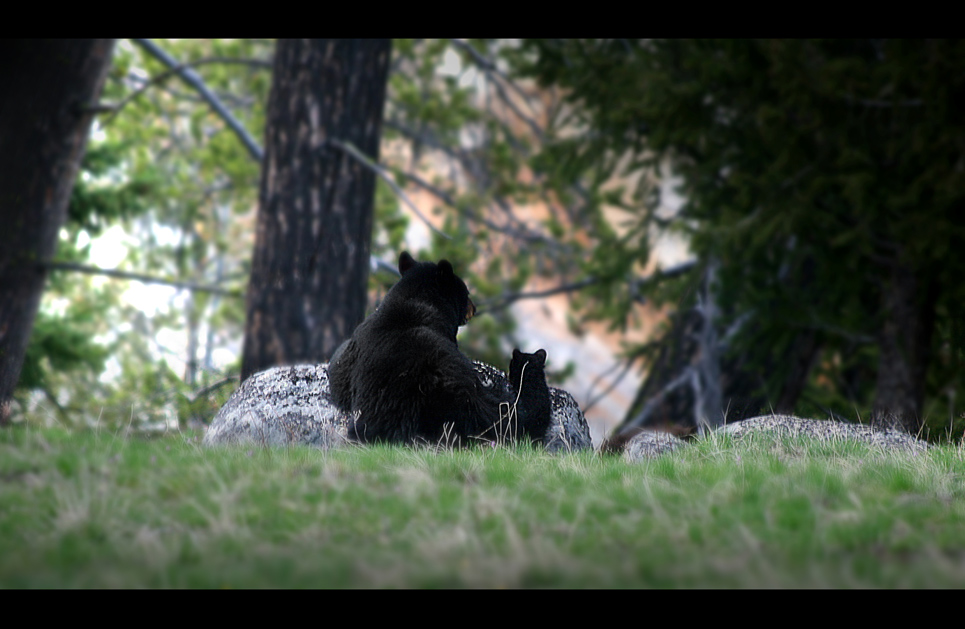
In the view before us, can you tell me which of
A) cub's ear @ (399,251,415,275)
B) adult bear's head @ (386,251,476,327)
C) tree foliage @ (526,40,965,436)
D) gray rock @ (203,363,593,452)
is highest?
tree foliage @ (526,40,965,436)

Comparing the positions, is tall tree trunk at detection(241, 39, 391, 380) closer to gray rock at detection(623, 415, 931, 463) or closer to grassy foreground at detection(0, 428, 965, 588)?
gray rock at detection(623, 415, 931, 463)

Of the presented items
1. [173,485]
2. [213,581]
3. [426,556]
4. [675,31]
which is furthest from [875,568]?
[675,31]

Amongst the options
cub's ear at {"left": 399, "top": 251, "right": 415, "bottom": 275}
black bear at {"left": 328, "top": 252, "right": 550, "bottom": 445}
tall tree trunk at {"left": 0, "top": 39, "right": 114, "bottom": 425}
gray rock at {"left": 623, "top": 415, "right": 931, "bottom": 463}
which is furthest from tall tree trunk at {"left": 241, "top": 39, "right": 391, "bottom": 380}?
gray rock at {"left": 623, "top": 415, "right": 931, "bottom": 463}

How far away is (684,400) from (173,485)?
40.7 feet

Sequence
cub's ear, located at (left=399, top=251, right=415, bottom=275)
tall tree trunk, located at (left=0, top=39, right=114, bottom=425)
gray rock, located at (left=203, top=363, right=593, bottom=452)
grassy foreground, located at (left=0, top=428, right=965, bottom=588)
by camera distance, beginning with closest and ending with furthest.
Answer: grassy foreground, located at (left=0, top=428, right=965, bottom=588) < gray rock, located at (left=203, top=363, right=593, bottom=452) < cub's ear, located at (left=399, top=251, right=415, bottom=275) < tall tree trunk, located at (left=0, top=39, right=114, bottom=425)

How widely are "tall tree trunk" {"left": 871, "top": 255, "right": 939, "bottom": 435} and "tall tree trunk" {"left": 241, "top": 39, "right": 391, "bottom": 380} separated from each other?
7.06 meters

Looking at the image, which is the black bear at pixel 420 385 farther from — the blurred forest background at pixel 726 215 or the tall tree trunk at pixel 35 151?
the tall tree trunk at pixel 35 151

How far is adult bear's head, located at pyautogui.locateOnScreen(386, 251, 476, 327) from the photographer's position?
7105mm

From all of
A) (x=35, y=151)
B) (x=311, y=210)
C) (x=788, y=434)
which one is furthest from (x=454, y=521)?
(x=35, y=151)

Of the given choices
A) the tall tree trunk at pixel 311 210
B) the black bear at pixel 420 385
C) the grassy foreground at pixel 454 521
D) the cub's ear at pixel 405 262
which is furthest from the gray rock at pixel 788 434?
the tall tree trunk at pixel 311 210

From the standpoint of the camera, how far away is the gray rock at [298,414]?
709 cm

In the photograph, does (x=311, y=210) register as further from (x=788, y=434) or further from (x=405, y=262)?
(x=788, y=434)

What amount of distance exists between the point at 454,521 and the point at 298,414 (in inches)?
147

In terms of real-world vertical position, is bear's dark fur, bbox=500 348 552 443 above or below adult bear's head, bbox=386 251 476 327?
below
